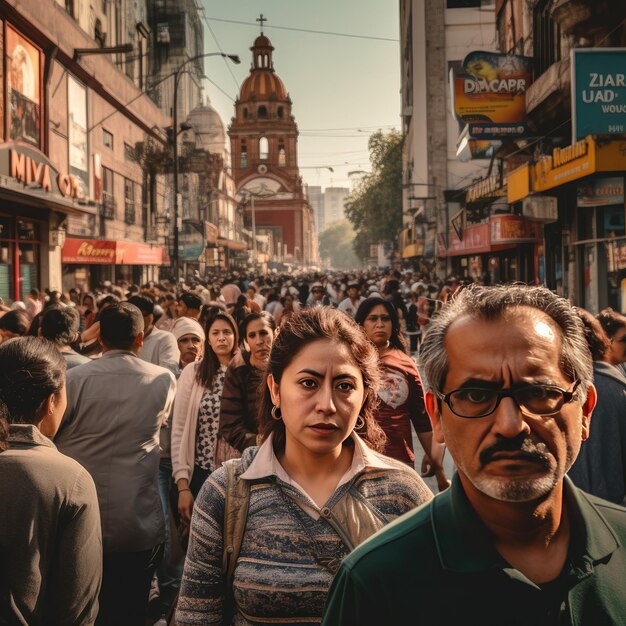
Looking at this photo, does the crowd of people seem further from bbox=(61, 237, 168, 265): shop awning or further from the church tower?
the church tower

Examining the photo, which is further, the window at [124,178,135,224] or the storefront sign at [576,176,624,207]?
the window at [124,178,135,224]

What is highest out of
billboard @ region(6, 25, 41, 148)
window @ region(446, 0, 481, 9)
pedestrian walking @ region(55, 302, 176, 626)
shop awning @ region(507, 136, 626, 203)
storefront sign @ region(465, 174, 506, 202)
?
window @ region(446, 0, 481, 9)

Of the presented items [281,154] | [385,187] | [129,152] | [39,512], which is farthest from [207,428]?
[281,154]

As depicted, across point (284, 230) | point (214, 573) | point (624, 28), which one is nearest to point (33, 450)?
point (214, 573)

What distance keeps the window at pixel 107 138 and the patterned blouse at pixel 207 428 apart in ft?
86.0

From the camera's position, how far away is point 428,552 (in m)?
1.59

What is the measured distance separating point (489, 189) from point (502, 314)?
23365 mm

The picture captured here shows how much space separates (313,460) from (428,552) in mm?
1144

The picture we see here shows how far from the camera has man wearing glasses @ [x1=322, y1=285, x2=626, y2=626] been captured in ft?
5.08

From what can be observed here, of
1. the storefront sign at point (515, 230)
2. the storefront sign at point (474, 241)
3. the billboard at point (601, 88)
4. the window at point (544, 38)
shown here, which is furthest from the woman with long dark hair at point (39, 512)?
the storefront sign at point (474, 241)

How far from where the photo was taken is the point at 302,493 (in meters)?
2.59

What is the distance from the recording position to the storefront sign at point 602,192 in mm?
14648

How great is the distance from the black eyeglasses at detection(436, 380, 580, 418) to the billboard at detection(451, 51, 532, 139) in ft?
57.0

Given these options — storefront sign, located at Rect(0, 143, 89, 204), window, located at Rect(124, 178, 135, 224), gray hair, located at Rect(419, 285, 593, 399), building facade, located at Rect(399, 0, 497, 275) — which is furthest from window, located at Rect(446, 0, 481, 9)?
gray hair, located at Rect(419, 285, 593, 399)
